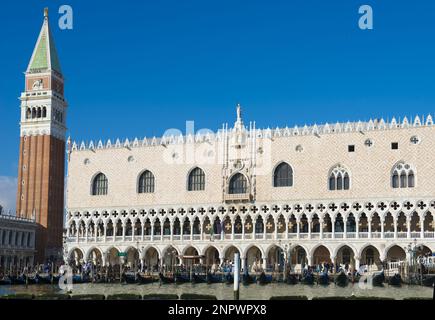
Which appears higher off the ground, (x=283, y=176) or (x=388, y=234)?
(x=283, y=176)

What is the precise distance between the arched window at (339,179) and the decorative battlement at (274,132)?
1.87 meters

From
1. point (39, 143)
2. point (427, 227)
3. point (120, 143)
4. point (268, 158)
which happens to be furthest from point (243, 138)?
point (39, 143)

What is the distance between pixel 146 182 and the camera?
39125 mm

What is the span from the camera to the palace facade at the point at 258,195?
3325cm

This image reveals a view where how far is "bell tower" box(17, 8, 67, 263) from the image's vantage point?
4794cm

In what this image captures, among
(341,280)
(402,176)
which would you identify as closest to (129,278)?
(341,280)

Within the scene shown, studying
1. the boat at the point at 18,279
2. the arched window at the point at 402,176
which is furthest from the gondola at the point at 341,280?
the boat at the point at 18,279

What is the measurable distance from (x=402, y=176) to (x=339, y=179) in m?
3.01

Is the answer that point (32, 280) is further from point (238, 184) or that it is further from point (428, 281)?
point (428, 281)

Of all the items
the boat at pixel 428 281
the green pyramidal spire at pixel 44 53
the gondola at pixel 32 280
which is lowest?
the gondola at pixel 32 280

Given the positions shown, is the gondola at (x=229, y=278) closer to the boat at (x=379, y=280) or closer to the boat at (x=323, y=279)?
the boat at (x=323, y=279)

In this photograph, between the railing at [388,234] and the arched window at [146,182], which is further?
the arched window at [146,182]

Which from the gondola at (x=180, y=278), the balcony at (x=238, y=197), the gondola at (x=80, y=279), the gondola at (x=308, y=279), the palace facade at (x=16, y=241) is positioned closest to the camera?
the gondola at (x=308, y=279)

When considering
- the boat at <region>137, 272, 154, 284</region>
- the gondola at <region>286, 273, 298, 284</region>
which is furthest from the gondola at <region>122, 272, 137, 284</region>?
the gondola at <region>286, 273, 298, 284</region>
